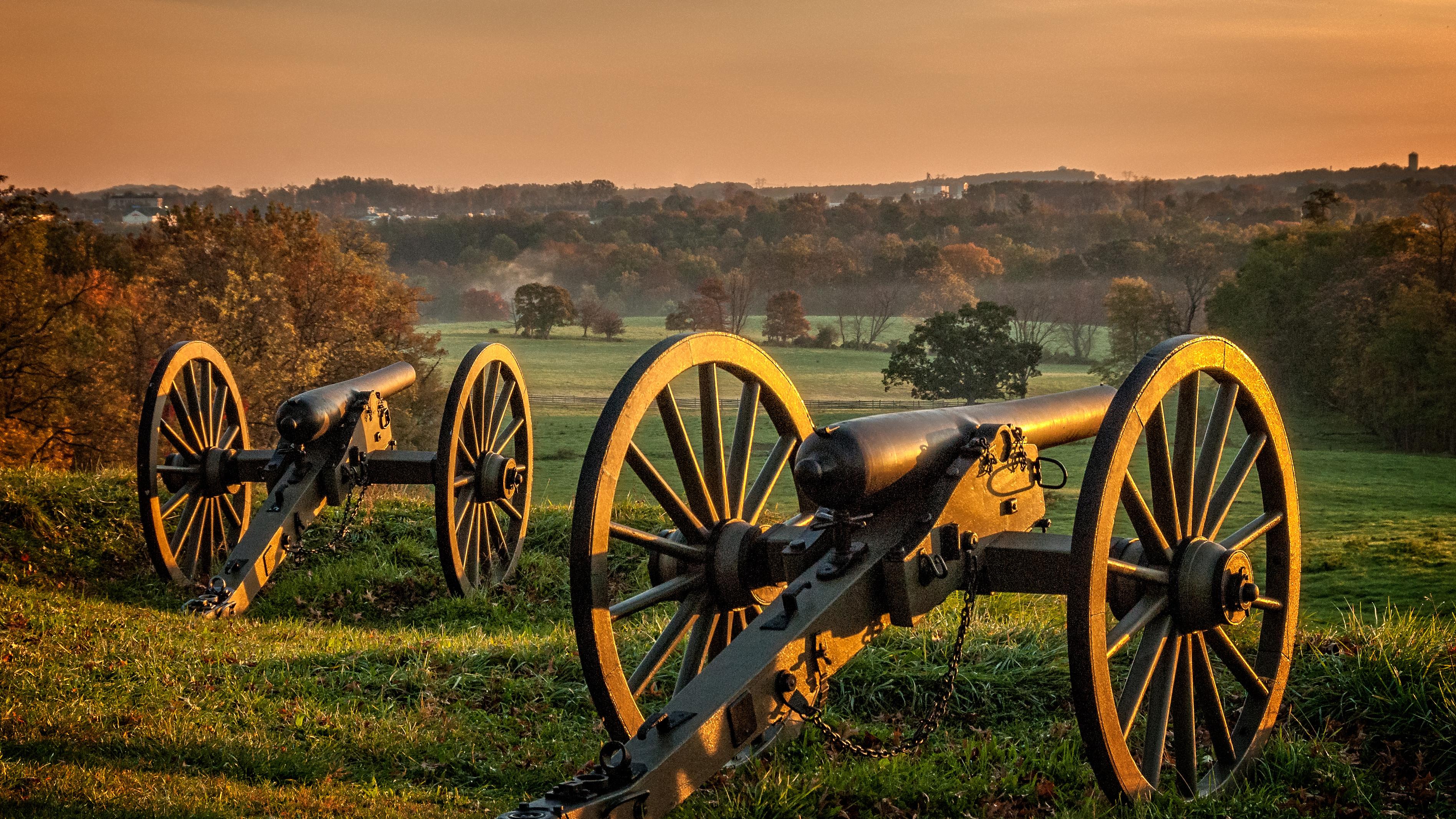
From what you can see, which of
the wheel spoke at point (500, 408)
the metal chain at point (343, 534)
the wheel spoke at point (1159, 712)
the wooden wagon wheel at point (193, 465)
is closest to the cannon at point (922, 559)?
the wheel spoke at point (1159, 712)

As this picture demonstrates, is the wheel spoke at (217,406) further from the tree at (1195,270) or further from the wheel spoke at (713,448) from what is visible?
the tree at (1195,270)

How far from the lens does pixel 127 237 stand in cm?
4012

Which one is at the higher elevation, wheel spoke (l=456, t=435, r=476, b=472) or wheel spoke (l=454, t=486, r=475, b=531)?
wheel spoke (l=456, t=435, r=476, b=472)

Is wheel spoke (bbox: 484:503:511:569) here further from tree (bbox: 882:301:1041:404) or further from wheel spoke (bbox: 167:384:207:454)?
tree (bbox: 882:301:1041:404)

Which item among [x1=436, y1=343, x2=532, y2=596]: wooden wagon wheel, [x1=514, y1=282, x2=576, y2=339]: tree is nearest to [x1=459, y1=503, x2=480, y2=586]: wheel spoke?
[x1=436, y1=343, x2=532, y2=596]: wooden wagon wheel

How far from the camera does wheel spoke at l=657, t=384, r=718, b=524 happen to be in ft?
17.6

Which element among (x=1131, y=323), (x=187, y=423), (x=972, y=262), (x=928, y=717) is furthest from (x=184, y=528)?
(x=972, y=262)

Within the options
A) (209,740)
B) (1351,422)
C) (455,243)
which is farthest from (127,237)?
(209,740)

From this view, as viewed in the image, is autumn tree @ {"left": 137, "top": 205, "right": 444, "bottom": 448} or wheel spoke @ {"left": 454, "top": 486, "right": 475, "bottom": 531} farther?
autumn tree @ {"left": 137, "top": 205, "right": 444, "bottom": 448}

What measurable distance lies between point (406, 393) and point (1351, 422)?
81.5ft

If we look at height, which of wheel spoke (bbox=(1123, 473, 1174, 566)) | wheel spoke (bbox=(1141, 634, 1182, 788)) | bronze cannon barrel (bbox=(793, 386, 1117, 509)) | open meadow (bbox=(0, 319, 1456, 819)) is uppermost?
bronze cannon barrel (bbox=(793, 386, 1117, 509))

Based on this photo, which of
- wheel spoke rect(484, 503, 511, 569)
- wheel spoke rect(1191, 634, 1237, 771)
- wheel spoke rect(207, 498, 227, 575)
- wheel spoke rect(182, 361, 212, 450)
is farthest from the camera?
wheel spoke rect(484, 503, 511, 569)

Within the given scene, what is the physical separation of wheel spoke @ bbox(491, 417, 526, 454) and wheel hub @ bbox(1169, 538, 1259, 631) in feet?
19.5

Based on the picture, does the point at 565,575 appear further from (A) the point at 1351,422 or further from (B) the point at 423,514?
(A) the point at 1351,422
